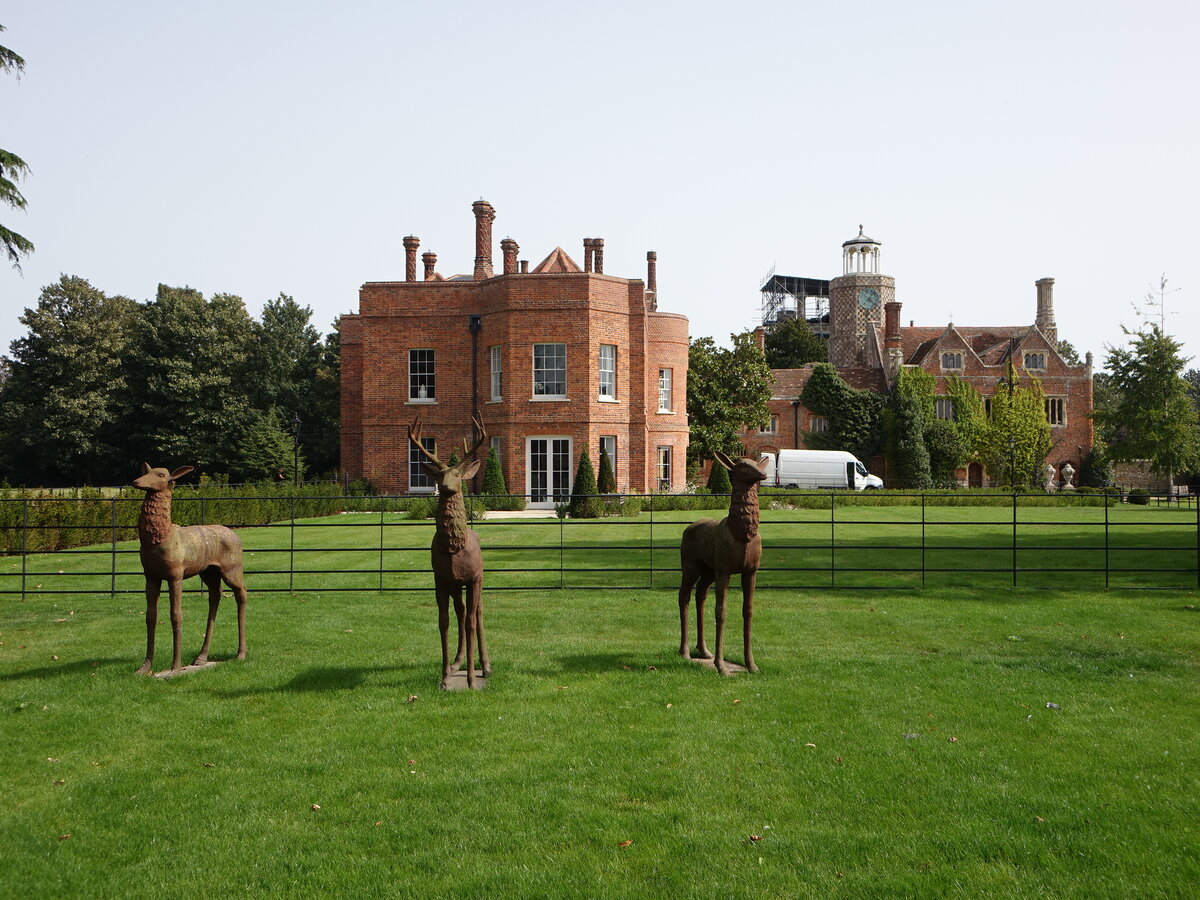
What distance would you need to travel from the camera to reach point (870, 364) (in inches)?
2515

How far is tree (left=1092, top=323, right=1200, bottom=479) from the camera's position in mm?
40906

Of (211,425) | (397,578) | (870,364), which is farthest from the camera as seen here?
(870,364)

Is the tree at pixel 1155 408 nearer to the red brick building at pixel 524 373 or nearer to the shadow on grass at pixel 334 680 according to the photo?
the red brick building at pixel 524 373

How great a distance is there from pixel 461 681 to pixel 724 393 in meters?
37.9

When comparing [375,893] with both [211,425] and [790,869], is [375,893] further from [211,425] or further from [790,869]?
[211,425]

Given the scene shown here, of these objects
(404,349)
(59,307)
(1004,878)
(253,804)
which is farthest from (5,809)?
(59,307)

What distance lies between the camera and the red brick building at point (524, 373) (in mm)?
32750

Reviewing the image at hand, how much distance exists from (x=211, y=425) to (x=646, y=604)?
125ft

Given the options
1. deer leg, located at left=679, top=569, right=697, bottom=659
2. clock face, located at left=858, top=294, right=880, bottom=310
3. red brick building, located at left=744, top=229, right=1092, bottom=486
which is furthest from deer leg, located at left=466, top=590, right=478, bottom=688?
clock face, located at left=858, top=294, right=880, bottom=310

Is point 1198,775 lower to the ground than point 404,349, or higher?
lower

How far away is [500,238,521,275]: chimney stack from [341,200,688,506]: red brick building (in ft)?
0.16

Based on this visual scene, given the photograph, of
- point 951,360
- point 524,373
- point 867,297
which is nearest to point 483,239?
point 524,373

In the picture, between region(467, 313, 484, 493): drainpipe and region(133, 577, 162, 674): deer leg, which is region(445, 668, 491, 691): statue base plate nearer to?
region(133, 577, 162, 674): deer leg

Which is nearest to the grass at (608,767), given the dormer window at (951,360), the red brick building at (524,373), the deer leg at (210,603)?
the deer leg at (210,603)
